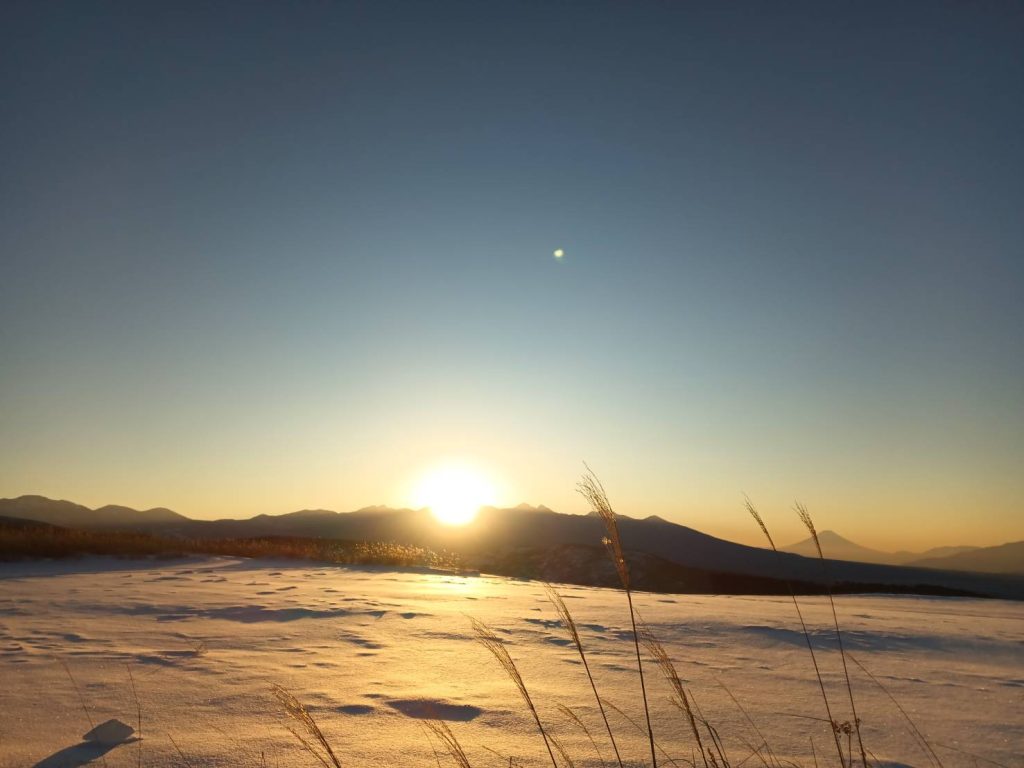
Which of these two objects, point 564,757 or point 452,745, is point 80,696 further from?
point 564,757

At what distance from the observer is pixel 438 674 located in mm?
3488

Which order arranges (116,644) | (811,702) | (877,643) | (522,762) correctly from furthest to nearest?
1. (877,643)
2. (116,644)
3. (811,702)
4. (522,762)

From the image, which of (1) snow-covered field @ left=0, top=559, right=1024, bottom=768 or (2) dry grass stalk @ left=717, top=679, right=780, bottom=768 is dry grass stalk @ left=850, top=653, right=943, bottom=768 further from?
(2) dry grass stalk @ left=717, top=679, right=780, bottom=768

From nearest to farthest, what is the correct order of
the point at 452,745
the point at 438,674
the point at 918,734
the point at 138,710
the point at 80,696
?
the point at 452,745
the point at 918,734
the point at 138,710
the point at 80,696
the point at 438,674

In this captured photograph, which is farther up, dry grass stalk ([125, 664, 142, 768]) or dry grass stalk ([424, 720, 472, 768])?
dry grass stalk ([424, 720, 472, 768])

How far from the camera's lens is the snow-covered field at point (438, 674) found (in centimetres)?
239

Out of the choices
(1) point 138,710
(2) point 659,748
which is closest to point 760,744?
(2) point 659,748

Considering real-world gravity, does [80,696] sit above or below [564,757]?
below

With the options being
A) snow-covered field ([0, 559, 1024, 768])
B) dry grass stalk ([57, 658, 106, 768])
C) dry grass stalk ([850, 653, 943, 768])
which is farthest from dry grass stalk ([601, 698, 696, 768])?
dry grass stalk ([57, 658, 106, 768])

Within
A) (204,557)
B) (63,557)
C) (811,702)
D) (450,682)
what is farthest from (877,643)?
(63,557)

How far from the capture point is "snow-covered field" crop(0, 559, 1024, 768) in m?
2.39

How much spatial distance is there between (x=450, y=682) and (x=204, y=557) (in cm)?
956

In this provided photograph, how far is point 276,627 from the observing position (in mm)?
4793

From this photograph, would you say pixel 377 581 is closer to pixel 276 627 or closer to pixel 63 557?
pixel 276 627
